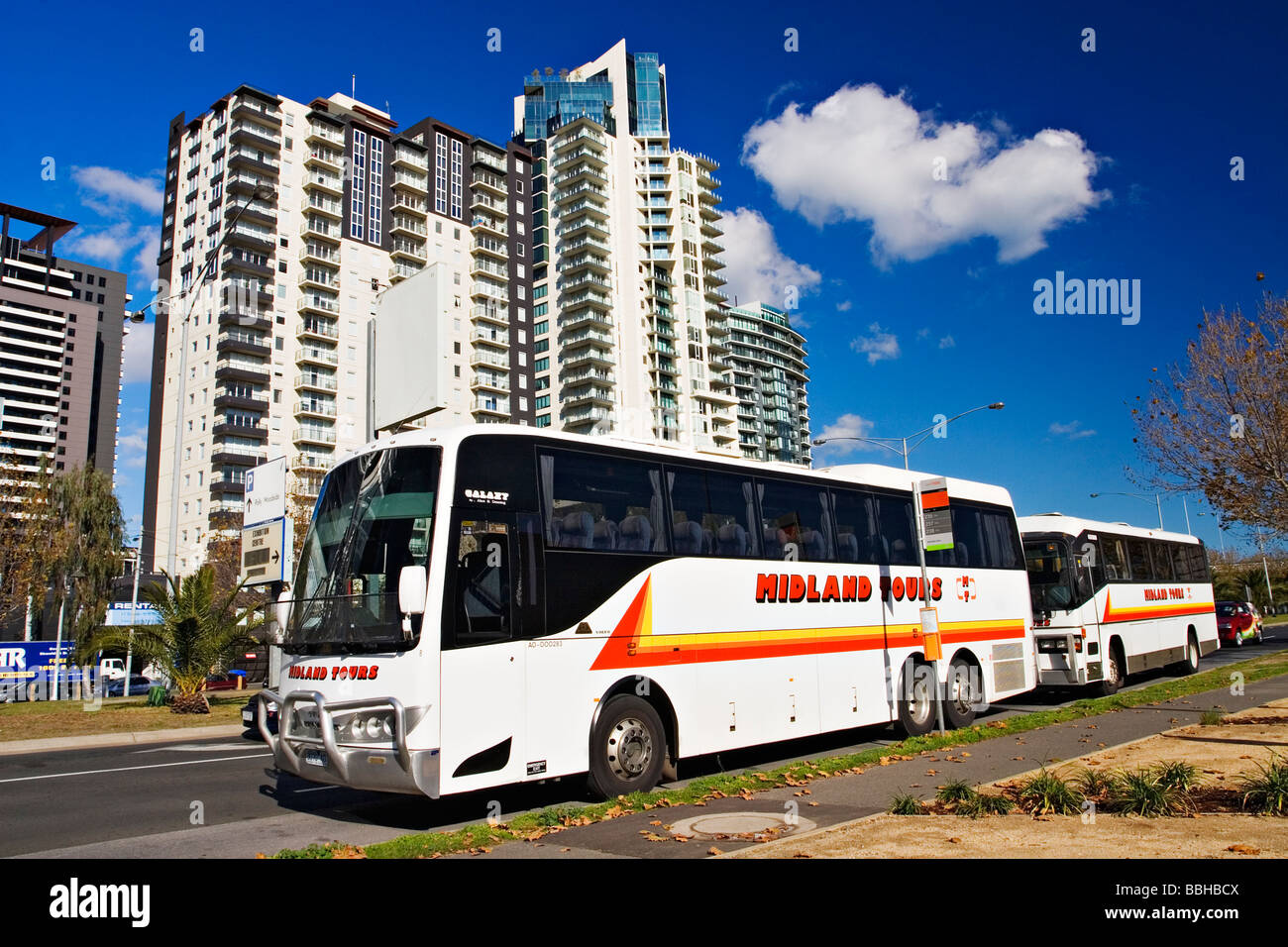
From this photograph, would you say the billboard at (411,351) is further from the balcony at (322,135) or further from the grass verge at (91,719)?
the balcony at (322,135)

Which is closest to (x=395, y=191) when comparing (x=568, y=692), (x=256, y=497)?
(x=256, y=497)

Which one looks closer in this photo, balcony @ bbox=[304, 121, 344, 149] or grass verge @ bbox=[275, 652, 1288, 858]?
grass verge @ bbox=[275, 652, 1288, 858]

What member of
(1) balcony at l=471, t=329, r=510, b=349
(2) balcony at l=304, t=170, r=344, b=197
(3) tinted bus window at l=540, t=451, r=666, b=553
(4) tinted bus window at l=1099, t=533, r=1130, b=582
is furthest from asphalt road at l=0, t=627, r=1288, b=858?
(1) balcony at l=471, t=329, r=510, b=349

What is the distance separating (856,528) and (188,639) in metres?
16.4

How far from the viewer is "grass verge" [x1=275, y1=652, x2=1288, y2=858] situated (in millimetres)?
6952

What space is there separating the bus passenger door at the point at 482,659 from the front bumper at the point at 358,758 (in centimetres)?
23

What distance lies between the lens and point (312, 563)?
912 centimetres

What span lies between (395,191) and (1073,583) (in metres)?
76.5

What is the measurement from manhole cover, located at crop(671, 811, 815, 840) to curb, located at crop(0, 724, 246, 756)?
14.3 metres

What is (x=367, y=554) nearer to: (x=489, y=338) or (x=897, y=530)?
(x=897, y=530)

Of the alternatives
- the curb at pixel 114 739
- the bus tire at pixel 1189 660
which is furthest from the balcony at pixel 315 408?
the bus tire at pixel 1189 660

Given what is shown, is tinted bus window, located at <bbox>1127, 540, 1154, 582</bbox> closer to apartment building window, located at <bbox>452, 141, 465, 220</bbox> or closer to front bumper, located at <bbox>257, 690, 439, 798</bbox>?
front bumper, located at <bbox>257, 690, 439, 798</bbox>

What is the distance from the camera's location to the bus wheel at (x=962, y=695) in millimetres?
14336
